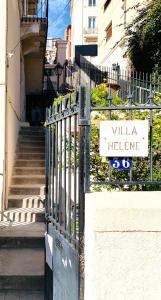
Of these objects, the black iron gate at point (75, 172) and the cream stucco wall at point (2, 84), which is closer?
the black iron gate at point (75, 172)

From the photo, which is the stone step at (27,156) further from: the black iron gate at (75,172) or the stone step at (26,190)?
the black iron gate at (75,172)

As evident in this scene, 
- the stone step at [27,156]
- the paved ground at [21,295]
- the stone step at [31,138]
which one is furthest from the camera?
the stone step at [31,138]

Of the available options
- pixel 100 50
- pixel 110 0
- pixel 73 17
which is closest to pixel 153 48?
pixel 110 0

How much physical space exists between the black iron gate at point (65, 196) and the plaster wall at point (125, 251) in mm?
354

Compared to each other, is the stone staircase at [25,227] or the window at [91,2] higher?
the window at [91,2]

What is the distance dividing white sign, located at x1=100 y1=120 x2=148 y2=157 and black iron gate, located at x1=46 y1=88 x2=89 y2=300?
0.72 ft

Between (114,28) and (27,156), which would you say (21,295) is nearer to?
(27,156)

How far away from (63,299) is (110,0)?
22.6 meters

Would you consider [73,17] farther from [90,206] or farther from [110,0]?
[90,206]

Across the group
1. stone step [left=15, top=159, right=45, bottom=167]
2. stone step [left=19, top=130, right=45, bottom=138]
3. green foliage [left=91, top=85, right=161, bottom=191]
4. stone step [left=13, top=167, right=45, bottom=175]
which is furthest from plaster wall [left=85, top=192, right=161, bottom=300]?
stone step [left=19, top=130, right=45, bottom=138]

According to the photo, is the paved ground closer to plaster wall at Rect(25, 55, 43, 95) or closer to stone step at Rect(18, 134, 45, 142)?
stone step at Rect(18, 134, 45, 142)

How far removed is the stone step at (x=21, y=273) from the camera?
4.87m

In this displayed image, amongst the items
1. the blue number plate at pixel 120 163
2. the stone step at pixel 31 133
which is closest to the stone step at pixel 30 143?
the stone step at pixel 31 133

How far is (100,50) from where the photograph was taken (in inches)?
1065
